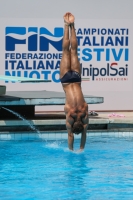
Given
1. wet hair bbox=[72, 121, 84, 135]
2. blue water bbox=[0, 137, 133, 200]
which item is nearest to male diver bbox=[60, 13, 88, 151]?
wet hair bbox=[72, 121, 84, 135]

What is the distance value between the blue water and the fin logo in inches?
181

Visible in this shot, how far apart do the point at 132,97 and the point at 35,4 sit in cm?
390

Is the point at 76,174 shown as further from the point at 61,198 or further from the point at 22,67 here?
the point at 22,67

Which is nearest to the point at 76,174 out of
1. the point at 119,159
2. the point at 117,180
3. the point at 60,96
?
the point at 117,180

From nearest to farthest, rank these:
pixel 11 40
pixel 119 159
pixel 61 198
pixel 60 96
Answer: pixel 61 198, pixel 119 159, pixel 60 96, pixel 11 40

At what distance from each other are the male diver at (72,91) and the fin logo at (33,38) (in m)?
5.91

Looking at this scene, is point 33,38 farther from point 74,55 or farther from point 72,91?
point 72,91

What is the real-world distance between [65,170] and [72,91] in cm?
176

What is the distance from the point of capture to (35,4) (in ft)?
57.3

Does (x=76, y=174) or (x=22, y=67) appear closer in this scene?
(x=76, y=174)

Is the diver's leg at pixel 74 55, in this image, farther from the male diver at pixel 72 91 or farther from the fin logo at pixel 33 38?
the fin logo at pixel 33 38

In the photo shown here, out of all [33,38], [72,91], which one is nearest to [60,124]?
[72,91]

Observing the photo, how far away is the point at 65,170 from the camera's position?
1027cm

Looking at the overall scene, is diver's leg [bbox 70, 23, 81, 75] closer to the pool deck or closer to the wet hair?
the wet hair
